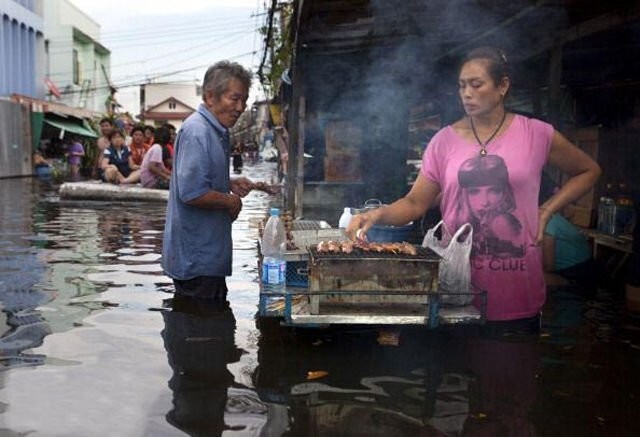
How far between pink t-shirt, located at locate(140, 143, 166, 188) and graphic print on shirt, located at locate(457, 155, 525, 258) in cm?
968

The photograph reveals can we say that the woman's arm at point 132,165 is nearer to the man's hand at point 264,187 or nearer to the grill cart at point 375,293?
the man's hand at point 264,187

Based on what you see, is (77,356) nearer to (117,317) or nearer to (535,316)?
(117,317)

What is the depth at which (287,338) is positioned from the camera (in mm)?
4586

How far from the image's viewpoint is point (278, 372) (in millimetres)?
3932

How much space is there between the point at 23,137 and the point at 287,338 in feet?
78.3

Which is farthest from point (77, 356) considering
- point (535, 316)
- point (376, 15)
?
point (376, 15)

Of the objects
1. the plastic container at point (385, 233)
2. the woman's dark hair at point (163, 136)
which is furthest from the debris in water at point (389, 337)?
the woman's dark hair at point (163, 136)

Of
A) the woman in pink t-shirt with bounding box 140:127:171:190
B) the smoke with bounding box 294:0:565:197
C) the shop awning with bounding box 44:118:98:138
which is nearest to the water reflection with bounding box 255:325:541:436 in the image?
the smoke with bounding box 294:0:565:197

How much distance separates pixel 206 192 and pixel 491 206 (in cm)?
168

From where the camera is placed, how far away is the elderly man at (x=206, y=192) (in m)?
3.81

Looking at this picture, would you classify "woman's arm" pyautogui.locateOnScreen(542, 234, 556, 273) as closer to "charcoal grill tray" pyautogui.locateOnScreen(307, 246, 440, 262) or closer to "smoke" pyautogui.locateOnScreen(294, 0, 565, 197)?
"smoke" pyautogui.locateOnScreen(294, 0, 565, 197)

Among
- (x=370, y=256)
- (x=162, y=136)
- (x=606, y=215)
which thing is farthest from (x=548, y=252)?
(x=162, y=136)

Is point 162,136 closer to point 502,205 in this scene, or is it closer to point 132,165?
point 132,165

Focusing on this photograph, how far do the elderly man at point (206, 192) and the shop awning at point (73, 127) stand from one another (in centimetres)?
2636
